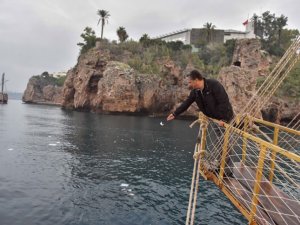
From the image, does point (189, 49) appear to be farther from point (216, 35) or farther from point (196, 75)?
point (196, 75)

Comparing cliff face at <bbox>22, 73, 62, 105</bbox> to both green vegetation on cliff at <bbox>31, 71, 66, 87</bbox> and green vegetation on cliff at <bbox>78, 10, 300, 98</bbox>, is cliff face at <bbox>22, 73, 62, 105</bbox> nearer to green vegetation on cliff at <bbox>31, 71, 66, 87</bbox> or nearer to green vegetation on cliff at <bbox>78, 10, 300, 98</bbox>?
green vegetation on cliff at <bbox>31, 71, 66, 87</bbox>

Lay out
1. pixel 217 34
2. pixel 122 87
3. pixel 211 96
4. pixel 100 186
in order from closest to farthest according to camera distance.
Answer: pixel 211 96, pixel 100 186, pixel 122 87, pixel 217 34

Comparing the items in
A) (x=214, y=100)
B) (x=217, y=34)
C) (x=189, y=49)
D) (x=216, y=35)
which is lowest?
(x=214, y=100)

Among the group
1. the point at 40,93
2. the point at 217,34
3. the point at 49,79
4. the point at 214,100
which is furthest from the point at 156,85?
the point at 49,79

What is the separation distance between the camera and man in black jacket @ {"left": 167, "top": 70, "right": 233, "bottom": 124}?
322 inches

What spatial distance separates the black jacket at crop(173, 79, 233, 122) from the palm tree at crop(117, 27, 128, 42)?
9269 centimetres

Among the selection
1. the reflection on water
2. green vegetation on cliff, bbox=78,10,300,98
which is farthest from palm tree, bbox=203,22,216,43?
the reflection on water

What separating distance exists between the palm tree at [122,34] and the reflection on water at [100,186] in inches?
2713

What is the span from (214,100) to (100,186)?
12.5 metres

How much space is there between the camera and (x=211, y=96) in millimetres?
8273

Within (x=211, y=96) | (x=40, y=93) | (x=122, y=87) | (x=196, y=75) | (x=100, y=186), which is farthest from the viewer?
(x=40, y=93)

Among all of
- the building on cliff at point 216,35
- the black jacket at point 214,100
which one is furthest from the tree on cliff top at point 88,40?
the black jacket at point 214,100

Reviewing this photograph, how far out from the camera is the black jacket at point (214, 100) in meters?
8.22

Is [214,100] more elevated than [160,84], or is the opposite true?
[160,84]
